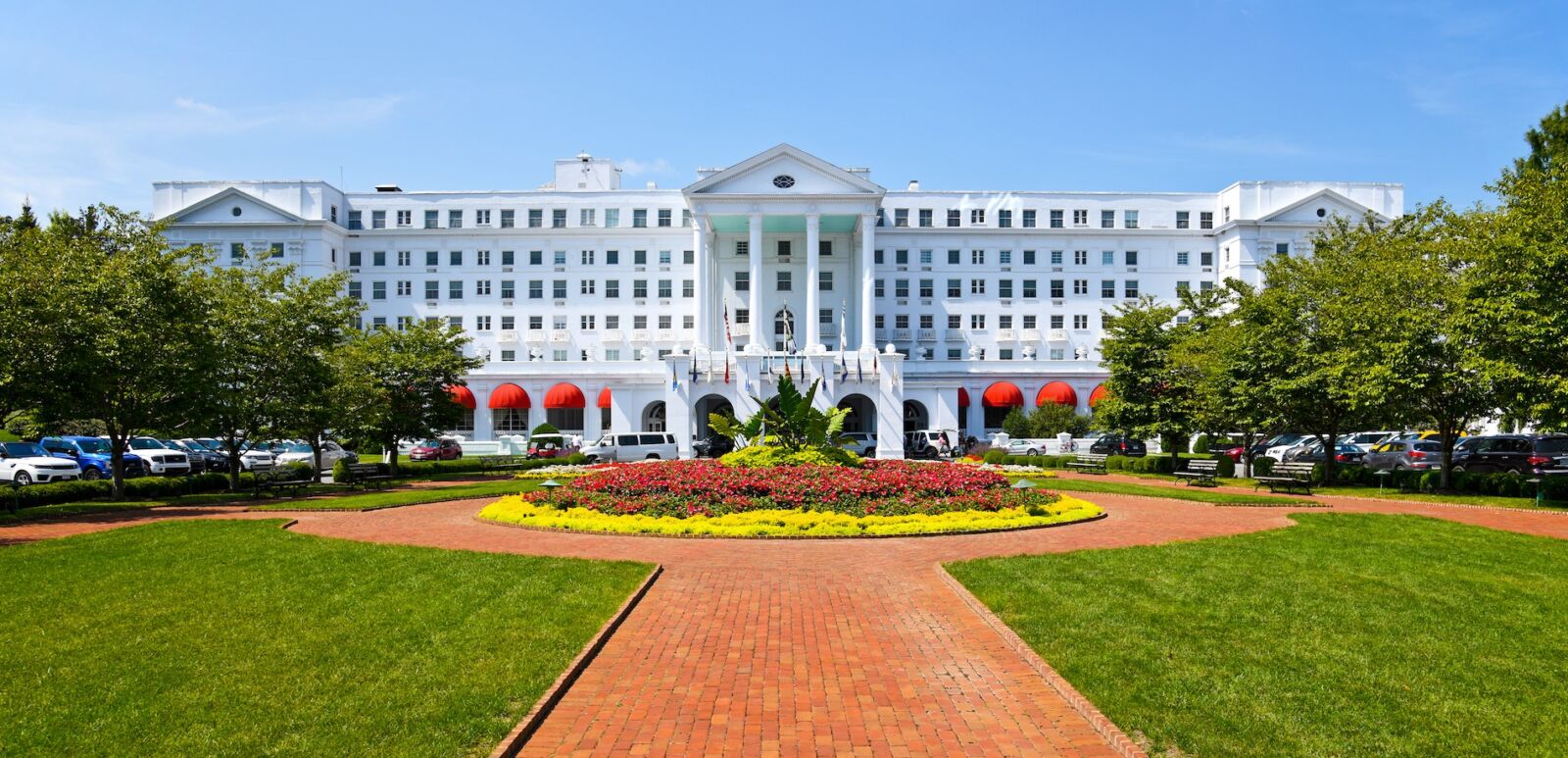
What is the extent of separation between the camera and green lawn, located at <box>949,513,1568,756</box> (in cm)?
719

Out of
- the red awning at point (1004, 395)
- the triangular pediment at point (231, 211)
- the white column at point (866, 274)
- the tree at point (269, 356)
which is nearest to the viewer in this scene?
the tree at point (269, 356)

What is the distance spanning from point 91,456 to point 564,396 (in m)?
33.4

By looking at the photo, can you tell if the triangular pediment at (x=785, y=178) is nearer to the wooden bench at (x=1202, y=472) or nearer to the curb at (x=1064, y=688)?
the wooden bench at (x=1202, y=472)

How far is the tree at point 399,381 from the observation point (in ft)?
114

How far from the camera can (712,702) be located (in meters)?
8.07

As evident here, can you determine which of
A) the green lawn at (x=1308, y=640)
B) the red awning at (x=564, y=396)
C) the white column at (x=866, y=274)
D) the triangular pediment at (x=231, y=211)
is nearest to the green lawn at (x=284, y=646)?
the green lawn at (x=1308, y=640)

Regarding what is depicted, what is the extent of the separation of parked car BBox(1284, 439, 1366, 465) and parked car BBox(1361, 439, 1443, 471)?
676 millimetres

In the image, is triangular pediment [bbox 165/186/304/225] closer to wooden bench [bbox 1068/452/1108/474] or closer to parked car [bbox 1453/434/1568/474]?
wooden bench [bbox 1068/452/1108/474]

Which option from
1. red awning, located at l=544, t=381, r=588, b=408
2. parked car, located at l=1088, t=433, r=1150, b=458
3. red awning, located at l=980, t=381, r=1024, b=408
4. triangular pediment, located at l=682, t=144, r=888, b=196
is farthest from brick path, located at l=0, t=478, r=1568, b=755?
red awning, located at l=980, t=381, r=1024, b=408

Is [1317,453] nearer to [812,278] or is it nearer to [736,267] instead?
[812,278]

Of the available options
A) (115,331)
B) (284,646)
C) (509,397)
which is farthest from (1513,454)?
(509,397)

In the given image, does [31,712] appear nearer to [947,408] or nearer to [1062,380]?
[947,408]

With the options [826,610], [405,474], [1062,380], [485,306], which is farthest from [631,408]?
[826,610]

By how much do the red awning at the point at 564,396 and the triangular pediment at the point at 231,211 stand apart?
23453 mm
